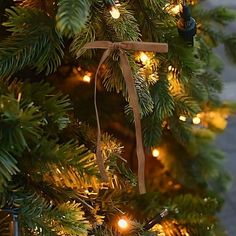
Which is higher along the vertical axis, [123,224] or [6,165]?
[6,165]

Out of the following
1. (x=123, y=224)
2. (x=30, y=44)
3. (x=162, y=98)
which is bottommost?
(x=123, y=224)

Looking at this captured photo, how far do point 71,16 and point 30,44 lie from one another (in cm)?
11

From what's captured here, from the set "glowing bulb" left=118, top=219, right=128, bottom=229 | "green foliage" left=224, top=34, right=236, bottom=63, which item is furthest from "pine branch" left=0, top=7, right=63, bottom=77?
"green foliage" left=224, top=34, right=236, bottom=63

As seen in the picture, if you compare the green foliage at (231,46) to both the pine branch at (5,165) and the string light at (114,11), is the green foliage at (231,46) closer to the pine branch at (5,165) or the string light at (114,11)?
the string light at (114,11)

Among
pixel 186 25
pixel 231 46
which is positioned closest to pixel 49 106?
pixel 186 25

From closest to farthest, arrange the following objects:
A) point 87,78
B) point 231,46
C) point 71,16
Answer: point 71,16
point 87,78
point 231,46

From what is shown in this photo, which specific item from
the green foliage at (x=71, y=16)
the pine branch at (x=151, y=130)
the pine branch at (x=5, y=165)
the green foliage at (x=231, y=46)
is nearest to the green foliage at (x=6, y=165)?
the pine branch at (x=5, y=165)

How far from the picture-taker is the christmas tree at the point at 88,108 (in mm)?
514

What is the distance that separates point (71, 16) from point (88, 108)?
374mm

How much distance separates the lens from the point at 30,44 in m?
0.54

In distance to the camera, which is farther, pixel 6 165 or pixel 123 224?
pixel 123 224

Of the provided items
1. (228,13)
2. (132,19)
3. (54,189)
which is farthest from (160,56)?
(228,13)

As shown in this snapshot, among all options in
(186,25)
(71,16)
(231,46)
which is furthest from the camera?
(231,46)

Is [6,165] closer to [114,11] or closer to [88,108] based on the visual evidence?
[114,11]
